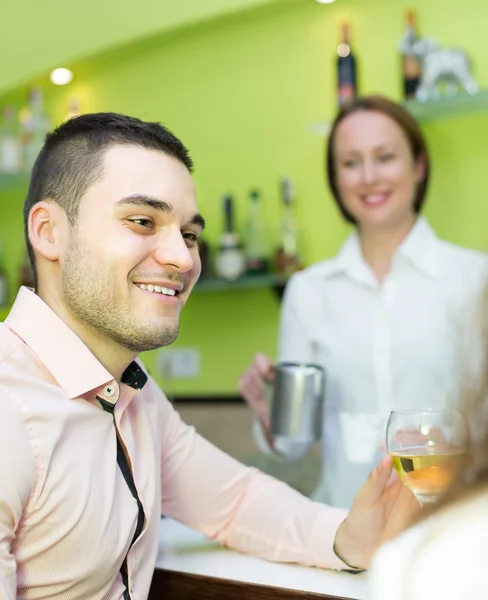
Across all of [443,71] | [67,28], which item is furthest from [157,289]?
[67,28]

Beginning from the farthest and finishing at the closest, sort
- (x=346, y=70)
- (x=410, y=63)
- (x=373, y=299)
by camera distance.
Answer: (x=346, y=70) → (x=410, y=63) → (x=373, y=299)

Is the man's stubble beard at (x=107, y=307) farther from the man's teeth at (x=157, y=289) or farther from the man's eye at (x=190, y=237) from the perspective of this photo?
the man's eye at (x=190, y=237)

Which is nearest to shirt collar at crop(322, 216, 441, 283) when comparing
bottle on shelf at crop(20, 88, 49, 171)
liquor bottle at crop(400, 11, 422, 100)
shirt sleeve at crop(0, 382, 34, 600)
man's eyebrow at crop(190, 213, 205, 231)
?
liquor bottle at crop(400, 11, 422, 100)

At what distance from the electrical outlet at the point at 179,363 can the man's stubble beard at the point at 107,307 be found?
2.00 metres

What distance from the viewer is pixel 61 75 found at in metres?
3.12

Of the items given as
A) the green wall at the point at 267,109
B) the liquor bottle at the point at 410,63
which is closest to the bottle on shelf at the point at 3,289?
the green wall at the point at 267,109

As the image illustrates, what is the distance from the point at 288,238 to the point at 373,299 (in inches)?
31.8

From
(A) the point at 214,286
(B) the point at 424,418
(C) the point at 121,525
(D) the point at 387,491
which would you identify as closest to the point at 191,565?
(C) the point at 121,525

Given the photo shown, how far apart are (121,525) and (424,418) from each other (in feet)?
1.35

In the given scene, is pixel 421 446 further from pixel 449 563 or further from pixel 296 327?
pixel 296 327

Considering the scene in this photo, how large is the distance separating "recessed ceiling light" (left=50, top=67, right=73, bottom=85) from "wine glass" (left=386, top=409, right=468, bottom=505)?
252 centimetres

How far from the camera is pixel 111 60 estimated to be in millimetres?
3160

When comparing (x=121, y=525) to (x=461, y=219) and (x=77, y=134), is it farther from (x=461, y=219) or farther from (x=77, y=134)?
(x=461, y=219)

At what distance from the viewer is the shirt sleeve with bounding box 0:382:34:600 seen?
0.86 meters
